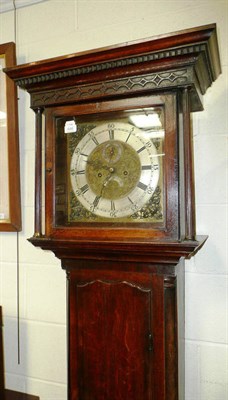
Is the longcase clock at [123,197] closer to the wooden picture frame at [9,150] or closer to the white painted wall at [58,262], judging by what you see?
the white painted wall at [58,262]

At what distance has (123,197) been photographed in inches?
36.8

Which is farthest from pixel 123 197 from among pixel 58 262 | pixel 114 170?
pixel 58 262

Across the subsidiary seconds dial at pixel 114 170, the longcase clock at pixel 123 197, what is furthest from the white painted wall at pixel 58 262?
the subsidiary seconds dial at pixel 114 170

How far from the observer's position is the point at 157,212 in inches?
35.0

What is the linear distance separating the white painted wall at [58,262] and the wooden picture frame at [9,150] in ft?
0.11

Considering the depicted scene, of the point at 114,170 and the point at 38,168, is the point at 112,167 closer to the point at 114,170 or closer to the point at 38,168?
the point at 114,170

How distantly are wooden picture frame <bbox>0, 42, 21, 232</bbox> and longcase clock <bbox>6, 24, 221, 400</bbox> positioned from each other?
1.09 ft

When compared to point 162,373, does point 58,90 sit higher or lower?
higher

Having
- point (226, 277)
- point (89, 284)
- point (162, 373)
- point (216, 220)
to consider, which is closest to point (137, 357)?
point (162, 373)

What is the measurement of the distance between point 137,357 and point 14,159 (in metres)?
0.86

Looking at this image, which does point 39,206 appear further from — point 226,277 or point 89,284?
point 226,277

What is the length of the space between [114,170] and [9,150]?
1.90 ft

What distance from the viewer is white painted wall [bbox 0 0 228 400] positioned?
1077mm

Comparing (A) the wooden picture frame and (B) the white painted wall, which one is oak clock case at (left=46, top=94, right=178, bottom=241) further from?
(A) the wooden picture frame
